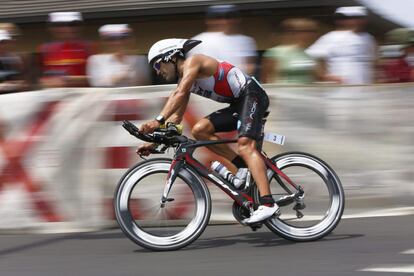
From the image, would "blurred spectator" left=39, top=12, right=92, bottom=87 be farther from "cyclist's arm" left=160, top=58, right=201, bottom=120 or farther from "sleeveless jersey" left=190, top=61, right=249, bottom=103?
"cyclist's arm" left=160, top=58, right=201, bottom=120

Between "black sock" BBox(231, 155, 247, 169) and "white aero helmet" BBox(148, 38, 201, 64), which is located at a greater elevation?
"white aero helmet" BBox(148, 38, 201, 64)

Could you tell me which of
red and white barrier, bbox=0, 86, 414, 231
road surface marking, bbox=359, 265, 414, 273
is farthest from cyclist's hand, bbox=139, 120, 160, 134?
road surface marking, bbox=359, 265, 414, 273

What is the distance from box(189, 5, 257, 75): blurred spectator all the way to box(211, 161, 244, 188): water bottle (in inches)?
85.1

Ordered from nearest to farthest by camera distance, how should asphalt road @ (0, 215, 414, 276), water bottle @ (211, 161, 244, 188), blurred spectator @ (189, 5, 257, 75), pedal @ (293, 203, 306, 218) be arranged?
asphalt road @ (0, 215, 414, 276) < water bottle @ (211, 161, 244, 188) < pedal @ (293, 203, 306, 218) < blurred spectator @ (189, 5, 257, 75)

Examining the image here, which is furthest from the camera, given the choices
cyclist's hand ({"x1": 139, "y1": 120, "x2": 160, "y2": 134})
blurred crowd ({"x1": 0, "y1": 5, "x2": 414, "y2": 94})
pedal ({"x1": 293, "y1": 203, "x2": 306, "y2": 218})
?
blurred crowd ({"x1": 0, "y1": 5, "x2": 414, "y2": 94})

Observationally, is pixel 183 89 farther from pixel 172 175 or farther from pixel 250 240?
pixel 250 240

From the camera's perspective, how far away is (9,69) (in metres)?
9.03

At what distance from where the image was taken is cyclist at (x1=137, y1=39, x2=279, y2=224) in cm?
677

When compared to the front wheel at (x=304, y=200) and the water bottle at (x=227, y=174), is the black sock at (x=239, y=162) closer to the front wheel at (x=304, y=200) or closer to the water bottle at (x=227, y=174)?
the water bottle at (x=227, y=174)

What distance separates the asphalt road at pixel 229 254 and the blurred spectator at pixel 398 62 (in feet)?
6.94

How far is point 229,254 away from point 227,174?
0.71m

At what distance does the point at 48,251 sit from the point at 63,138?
135cm

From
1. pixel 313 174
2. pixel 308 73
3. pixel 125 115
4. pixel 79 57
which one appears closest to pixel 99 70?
pixel 79 57

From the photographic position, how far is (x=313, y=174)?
23.8ft
